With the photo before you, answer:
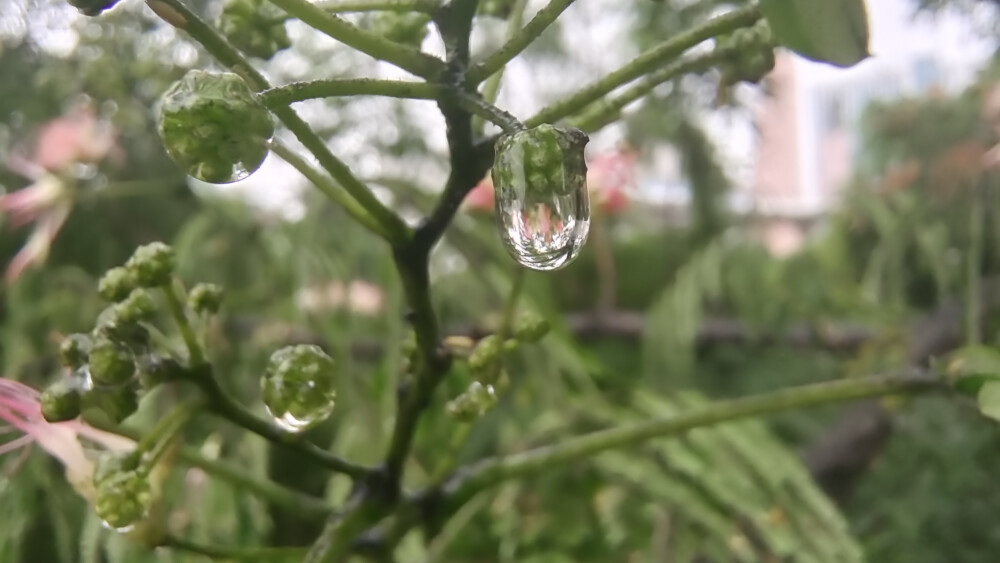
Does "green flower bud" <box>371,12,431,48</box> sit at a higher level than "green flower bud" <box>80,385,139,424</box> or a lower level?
higher

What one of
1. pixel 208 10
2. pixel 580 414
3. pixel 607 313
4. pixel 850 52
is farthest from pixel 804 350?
pixel 850 52

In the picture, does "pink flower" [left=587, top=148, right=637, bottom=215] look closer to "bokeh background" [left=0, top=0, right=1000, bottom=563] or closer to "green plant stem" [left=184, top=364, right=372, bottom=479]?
"bokeh background" [left=0, top=0, right=1000, bottom=563]

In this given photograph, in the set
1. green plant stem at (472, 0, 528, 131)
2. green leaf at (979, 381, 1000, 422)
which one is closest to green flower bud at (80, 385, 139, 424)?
green plant stem at (472, 0, 528, 131)

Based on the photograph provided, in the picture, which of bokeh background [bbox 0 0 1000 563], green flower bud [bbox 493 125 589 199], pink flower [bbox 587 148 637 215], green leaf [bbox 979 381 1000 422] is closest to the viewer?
green flower bud [bbox 493 125 589 199]

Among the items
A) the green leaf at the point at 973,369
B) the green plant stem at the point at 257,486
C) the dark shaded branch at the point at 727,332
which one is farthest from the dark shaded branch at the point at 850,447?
the green plant stem at the point at 257,486

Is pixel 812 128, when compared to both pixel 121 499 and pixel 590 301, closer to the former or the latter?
pixel 590 301

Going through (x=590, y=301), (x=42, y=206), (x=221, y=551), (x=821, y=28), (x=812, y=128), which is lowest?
(x=221, y=551)

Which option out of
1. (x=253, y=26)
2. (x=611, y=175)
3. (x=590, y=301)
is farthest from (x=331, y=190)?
(x=590, y=301)

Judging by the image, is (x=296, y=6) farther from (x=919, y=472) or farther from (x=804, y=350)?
(x=804, y=350)

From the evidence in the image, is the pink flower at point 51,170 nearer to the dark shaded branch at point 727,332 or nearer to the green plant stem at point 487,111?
the dark shaded branch at point 727,332
